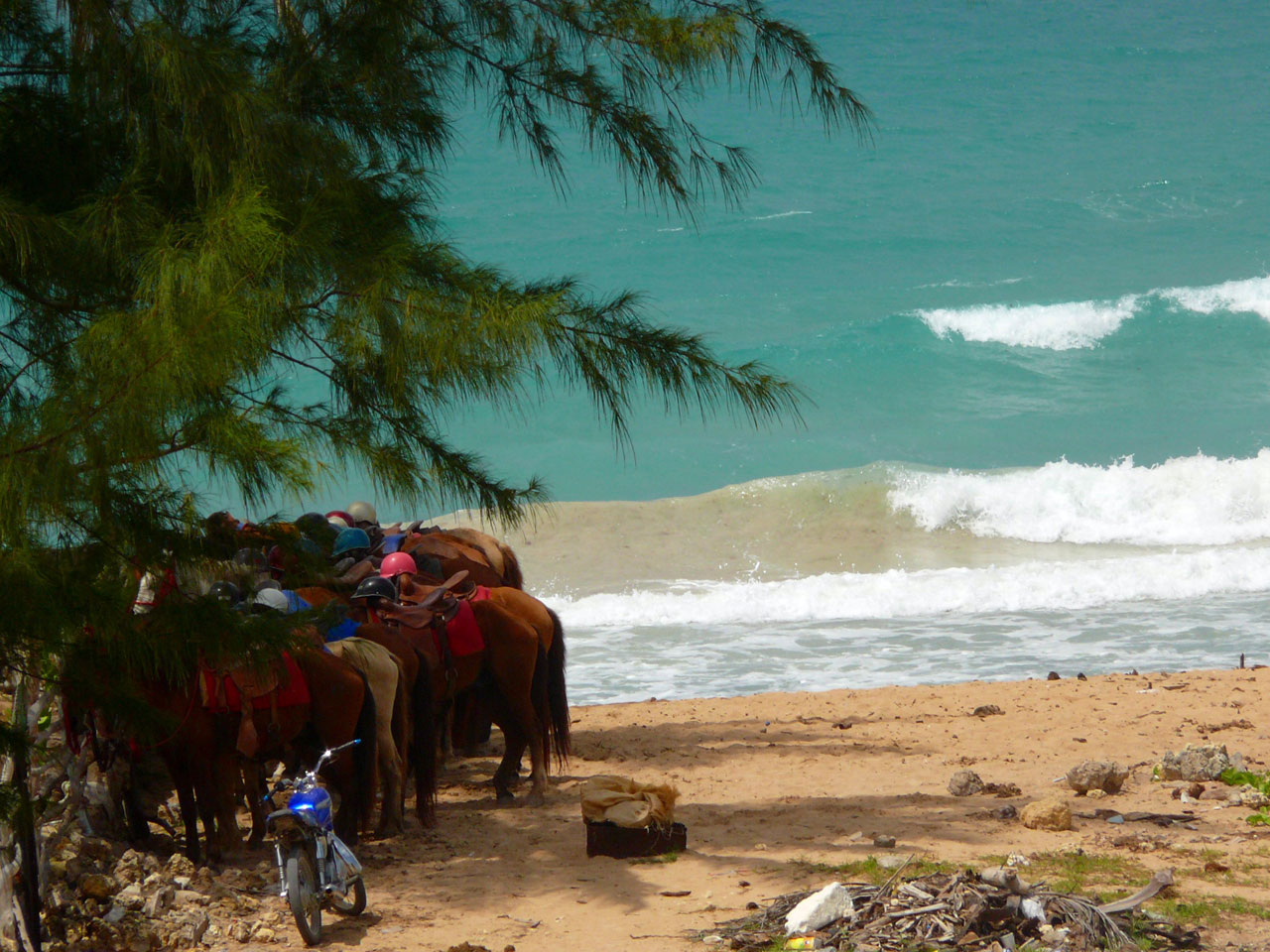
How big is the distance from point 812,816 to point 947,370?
2312 centimetres

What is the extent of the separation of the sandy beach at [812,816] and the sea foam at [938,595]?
441 cm

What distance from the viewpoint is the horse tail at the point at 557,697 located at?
749 centimetres

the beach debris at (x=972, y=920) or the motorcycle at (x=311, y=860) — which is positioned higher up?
the motorcycle at (x=311, y=860)

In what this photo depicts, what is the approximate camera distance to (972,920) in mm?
4488

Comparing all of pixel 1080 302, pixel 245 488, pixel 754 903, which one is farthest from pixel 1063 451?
pixel 245 488

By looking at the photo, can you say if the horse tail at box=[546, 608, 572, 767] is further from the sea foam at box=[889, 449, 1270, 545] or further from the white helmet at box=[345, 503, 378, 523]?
the sea foam at box=[889, 449, 1270, 545]

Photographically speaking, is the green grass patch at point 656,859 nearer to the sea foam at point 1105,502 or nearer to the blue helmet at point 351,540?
the blue helmet at point 351,540

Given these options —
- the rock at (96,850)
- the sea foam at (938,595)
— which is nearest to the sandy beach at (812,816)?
the rock at (96,850)

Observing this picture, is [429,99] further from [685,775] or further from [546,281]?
[685,775]

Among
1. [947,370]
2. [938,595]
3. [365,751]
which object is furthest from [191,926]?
[947,370]

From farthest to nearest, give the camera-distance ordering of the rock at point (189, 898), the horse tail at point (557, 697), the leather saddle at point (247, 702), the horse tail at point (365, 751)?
the horse tail at point (557, 697) → the horse tail at point (365, 751) → the leather saddle at point (247, 702) → the rock at point (189, 898)

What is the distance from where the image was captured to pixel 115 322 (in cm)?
348

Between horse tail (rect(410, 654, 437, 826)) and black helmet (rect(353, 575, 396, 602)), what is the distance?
39 centimetres

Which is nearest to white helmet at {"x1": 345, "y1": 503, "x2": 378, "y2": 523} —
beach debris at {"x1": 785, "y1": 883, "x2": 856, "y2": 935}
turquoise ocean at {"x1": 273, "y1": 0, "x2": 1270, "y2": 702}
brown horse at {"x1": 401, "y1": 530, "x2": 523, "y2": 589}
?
brown horse at {"x1": 401, "y1": 530, "x2": 523, "y2": 589}
